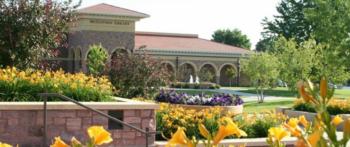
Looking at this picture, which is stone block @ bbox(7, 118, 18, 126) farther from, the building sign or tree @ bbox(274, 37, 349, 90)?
the building sign

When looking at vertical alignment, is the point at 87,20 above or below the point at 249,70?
above

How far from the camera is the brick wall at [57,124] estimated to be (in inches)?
303

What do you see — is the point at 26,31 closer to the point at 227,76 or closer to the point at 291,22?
the point at 227,76

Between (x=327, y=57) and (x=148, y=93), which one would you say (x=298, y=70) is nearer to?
A: (x=327, y=57)

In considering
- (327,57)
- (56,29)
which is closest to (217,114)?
(56,29)

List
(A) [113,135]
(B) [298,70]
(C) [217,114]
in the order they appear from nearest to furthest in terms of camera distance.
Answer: (A) [113,135] < (C) [217,114] < (B) [298,70]

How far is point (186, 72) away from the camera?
5181cm

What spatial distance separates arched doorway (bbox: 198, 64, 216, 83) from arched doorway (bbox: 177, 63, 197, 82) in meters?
0.86

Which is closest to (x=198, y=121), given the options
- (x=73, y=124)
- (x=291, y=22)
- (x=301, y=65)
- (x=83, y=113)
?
(x=83, y=113)

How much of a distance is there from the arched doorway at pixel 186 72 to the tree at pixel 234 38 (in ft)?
132

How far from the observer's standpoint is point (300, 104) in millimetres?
16562

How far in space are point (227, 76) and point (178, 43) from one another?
7088mm

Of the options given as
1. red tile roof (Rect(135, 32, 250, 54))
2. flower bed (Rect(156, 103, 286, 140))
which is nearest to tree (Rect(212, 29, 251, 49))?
red tile roof (Rect(135, 32, 250, 54))

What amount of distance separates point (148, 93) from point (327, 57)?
11163 millimetres
